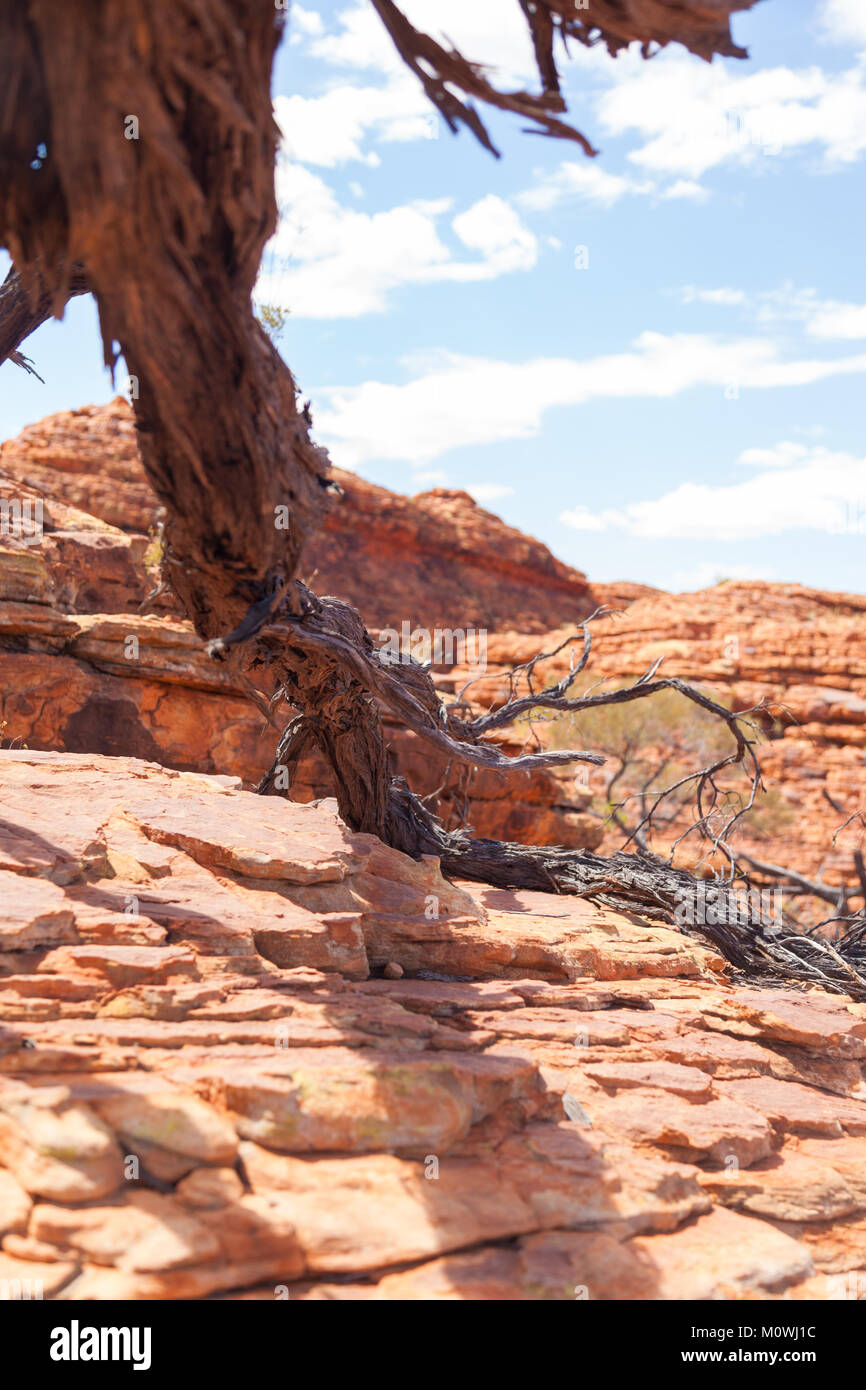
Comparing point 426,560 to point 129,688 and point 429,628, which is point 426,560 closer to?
point 429,628

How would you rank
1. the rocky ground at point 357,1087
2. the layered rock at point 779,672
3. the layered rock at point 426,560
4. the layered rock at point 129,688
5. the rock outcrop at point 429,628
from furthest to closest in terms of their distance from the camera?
the layered rock at point 426,560, the layered rock at point 779,672, the rock outcrop at point 429,628, the layered rock at point 129,688, the rocky ground at point 357,1087

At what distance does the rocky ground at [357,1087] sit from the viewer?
286 cm

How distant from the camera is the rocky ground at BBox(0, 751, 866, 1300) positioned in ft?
9.38

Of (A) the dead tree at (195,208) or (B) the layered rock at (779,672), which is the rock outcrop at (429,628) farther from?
(A) the dead tree at (195,208)

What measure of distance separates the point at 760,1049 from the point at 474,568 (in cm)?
3311

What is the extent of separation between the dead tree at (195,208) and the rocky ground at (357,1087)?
1190 millimetres

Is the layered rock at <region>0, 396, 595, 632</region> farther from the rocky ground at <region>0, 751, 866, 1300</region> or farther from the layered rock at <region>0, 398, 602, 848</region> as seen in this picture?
the rocky ground at <region>0, 751, 866, 1300</region>

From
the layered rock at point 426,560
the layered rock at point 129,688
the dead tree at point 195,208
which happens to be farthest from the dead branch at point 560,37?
the layered rock at point 426,560

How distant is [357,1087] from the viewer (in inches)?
131

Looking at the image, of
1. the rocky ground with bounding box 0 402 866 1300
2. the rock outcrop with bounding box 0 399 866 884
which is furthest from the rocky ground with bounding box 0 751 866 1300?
the rock outcrop with bounding box 0 399 866 884

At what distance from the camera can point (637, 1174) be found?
3592 millimetres

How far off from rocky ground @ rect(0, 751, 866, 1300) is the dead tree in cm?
119
